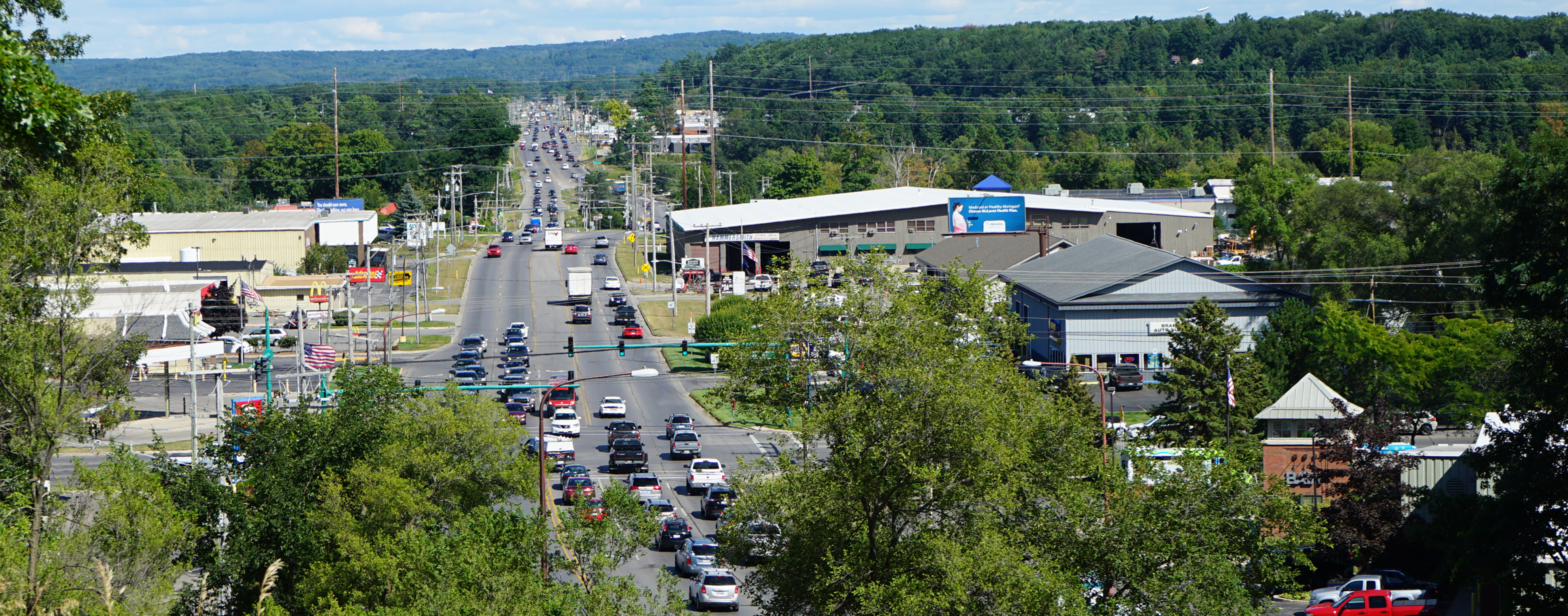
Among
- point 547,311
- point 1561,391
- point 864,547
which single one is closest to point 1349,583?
point 1561,391

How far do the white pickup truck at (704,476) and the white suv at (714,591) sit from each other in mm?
12608

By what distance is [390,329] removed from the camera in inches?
3125

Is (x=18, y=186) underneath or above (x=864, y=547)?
above

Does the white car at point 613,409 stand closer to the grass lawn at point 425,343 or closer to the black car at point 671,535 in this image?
the grass lawn at point 425,343

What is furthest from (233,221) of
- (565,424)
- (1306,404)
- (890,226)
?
(1306,404)

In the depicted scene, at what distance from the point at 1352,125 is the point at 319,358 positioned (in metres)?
129

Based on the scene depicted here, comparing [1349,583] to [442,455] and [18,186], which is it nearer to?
[442,455]

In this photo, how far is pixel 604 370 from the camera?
69.1 meters

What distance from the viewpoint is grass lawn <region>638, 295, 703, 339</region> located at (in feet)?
258

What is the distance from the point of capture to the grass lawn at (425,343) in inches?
2881

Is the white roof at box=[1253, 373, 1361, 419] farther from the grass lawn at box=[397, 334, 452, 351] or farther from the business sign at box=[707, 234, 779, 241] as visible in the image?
the business sign at box=[707, 234, 779, 241]

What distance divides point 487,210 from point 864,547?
145 meters

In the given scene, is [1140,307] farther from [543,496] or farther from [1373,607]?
[543,496]

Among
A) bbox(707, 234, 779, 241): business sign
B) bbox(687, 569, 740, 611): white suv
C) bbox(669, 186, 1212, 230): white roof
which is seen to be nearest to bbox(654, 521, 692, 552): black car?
bbox(687, 569, 740, 611): white suv
